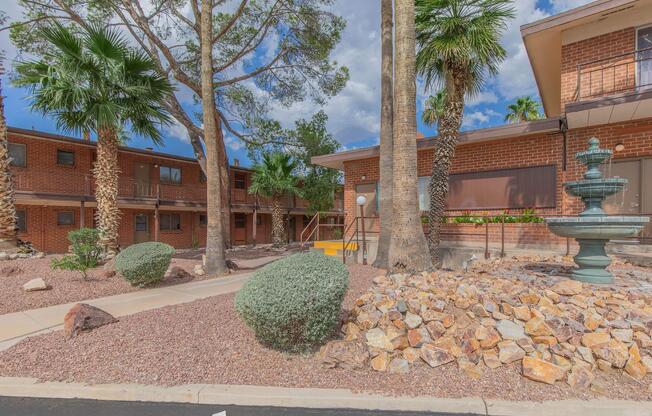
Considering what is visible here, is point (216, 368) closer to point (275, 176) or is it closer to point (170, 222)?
point (275, 176)

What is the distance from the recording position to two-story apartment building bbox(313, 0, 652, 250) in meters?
8.37

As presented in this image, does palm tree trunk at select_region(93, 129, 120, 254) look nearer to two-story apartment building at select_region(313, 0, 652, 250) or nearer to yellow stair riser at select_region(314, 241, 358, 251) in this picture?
yellow stair riser at select_region(314, 241, 358, 251)

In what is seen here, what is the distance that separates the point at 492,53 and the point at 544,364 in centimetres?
806

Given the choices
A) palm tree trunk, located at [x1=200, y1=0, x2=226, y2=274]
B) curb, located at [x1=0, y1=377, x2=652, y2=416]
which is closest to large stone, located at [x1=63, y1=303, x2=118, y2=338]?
curb, located at [x1=0, y1=377, x2=652, y2=416]

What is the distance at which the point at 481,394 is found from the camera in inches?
123

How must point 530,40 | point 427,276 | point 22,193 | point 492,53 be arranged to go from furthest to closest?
1. point 22,193
2. point 530,40
3. point 492,53
4. point 427,276

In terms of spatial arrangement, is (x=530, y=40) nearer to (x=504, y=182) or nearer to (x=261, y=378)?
(x=504, y=182)

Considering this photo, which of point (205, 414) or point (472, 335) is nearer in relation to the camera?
point (205, 414)

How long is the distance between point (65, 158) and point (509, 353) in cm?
2052

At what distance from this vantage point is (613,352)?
344 centimetres

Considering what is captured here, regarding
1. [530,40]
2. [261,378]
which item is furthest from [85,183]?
[530,40]

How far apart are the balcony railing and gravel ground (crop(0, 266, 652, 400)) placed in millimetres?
8556

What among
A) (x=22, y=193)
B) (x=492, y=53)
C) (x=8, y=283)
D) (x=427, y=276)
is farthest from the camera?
(x=22, y=193)

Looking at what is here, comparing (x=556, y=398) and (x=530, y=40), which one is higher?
(x=530, y=40)
